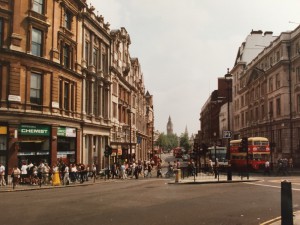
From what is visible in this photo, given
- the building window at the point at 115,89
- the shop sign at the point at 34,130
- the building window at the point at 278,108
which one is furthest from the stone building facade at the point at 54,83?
the building window at the point at 278,108

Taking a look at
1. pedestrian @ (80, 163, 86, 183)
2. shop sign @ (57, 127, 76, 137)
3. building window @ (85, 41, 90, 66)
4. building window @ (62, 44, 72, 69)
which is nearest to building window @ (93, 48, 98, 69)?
building window @ (85, 41, 90, 66)

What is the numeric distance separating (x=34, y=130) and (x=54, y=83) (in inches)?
187

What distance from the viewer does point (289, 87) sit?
53.9 metres

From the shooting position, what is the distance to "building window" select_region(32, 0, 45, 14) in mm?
31391

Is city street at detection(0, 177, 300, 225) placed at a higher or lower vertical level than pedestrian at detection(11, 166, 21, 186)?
lower

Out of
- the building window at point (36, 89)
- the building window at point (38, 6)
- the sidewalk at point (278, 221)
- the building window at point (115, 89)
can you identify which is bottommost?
the sidewalk at point (278, 221)

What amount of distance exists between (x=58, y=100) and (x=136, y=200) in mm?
18917

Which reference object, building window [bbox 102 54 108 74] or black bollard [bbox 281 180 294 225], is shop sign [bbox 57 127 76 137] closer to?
building window [bbox 102 54 108 74]

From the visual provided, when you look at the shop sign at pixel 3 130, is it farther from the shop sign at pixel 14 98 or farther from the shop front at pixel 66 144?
the shop front at pixel 66 144

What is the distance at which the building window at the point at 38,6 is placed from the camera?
31.4 metres

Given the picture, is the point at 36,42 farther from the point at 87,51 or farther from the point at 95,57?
the point at 95,57

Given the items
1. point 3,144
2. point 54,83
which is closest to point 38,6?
point 54,83

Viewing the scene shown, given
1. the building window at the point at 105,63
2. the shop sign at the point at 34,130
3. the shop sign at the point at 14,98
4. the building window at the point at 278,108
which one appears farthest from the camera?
the building window at the point at 278,108

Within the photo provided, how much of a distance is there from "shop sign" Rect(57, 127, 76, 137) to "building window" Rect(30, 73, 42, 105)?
3.61 m
